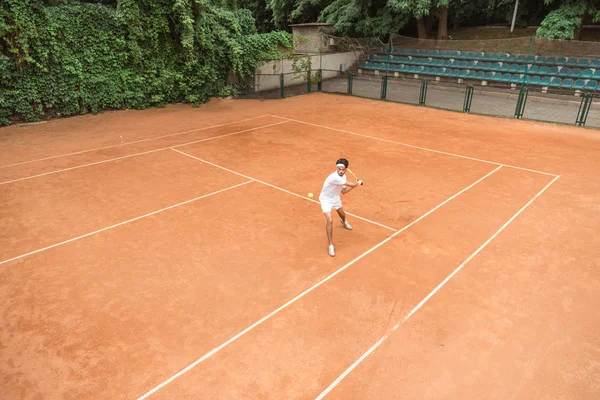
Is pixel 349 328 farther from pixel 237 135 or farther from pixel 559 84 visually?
pixel 559 84

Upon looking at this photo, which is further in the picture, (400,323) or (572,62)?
(572,62)

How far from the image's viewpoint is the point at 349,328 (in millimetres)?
5348

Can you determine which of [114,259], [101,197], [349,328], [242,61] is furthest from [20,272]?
[242,61]

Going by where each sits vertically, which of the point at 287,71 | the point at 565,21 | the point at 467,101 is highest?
the point at 565,21

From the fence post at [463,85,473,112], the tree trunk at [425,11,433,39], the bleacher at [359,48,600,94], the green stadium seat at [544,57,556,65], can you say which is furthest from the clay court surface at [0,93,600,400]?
the tree trunk at [425,11,433,39]

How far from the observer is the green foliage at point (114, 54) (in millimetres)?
15078

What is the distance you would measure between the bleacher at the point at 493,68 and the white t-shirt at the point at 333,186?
1695 cm

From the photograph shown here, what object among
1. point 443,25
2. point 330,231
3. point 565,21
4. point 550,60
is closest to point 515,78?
point 550,60

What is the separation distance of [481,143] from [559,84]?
10.7 m

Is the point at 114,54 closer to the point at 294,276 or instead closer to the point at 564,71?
the point at 294,276

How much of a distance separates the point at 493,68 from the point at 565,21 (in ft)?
13.8

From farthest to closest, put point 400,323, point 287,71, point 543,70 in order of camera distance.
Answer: point 287,71 → point 543,70 → point 400,323

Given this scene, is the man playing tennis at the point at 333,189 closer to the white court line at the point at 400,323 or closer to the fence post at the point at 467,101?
the white court line at the point at 400,323

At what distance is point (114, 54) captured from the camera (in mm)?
17453
